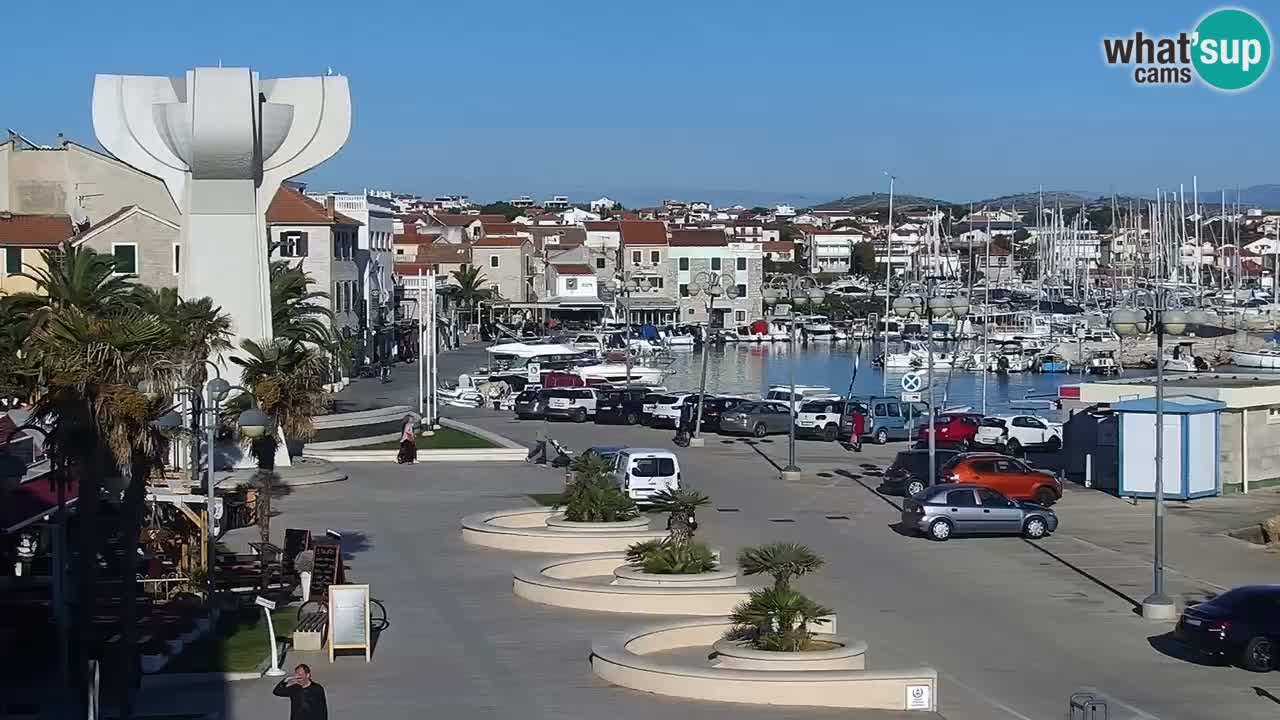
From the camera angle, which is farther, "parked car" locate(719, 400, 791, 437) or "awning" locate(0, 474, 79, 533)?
"parked car" locate(719, 400, 791, 437)

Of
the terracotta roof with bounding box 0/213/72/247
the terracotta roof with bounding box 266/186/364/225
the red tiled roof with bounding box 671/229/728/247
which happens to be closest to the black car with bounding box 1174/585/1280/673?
the terracotta roof with bounding box 0/213/72/247

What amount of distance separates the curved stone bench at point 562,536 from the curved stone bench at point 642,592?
→ 10.7 ft

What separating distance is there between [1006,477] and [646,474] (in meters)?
7.65

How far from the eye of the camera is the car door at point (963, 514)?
32.7 m

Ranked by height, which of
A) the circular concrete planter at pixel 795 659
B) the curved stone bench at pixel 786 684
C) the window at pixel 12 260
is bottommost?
the curved stone bench at pixel 786 684

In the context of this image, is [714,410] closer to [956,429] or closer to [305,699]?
[956,429]

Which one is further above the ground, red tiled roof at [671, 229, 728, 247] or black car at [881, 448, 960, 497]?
red tiled roof at [671, 229, 728, 247]

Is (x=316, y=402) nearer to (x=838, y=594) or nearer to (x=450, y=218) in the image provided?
(x=838, y=594)

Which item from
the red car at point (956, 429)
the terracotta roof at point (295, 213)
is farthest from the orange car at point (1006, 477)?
the terracotta roof at point (295, 213)

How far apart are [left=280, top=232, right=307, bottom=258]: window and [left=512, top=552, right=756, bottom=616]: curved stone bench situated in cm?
5255

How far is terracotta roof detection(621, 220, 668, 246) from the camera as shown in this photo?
146000 mm

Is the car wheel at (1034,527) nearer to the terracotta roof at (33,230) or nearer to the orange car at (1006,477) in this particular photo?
the orange car at (1006,477)

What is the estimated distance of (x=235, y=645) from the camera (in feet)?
70.4

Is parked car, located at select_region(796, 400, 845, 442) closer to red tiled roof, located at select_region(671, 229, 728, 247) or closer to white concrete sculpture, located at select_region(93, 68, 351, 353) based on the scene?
white concrete sculpture, located at select_region(93, 68, 351, 353)
